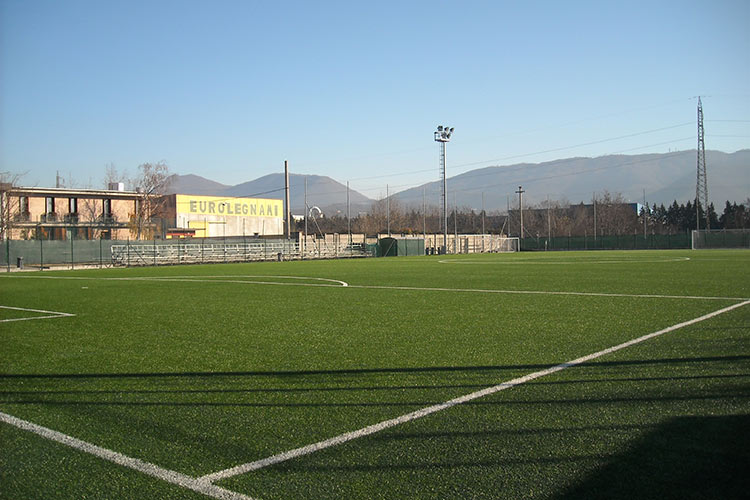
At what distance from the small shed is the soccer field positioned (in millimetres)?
49725

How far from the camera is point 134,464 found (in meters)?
3.89

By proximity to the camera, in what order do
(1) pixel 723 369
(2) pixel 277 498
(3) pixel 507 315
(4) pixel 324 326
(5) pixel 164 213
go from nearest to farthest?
(2) pixel 277 498, (1) pixel 723 369, (4) pixel 324 326, (3) pixel 507 315, (5) pixel 164 213

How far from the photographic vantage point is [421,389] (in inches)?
222

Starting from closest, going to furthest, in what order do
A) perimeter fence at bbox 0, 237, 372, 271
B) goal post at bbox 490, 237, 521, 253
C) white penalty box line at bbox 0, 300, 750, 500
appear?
white penalty box line at bbox 0, 300, 750, 500
perimeter fence at bbox 0, 237, 372, 271
goal post at bbox 490, 237, 521, 253

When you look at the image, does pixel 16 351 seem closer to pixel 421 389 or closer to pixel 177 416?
pixel 177 416

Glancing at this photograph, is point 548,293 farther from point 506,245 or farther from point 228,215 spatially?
point 228,215

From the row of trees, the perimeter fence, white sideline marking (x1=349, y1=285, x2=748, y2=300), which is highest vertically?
the row of trees

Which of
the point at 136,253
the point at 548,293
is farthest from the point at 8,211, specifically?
the point at 548,293

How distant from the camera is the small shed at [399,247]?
60.6m

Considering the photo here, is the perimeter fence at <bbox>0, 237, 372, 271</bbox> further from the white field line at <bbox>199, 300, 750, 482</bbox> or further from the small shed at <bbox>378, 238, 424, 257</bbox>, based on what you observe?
the white field line at <bbox>199, 300, 750, 482</bbox>

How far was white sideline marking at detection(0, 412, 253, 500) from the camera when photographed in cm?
345

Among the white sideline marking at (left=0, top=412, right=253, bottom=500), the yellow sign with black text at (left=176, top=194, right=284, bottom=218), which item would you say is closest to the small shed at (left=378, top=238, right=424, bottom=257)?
the yellow sign with black text at (left=176, top=194, right=284, bottom=218)

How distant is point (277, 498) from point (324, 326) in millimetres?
6397

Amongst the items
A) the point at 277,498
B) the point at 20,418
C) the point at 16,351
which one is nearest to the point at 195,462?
the point at 277,498
